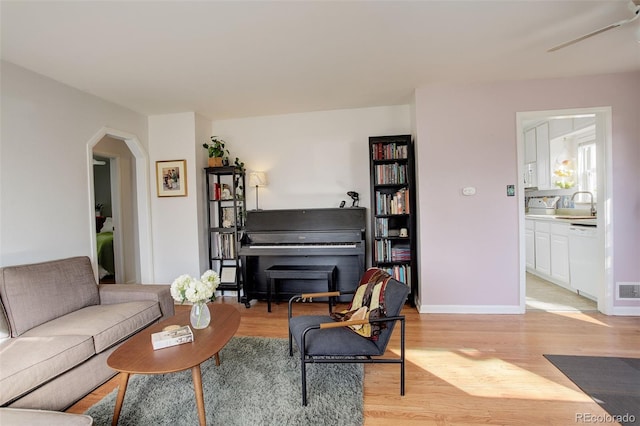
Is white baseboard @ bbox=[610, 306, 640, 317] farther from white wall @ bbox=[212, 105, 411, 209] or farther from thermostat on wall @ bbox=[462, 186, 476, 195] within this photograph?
white wall @ bbox=[212, 105, 411, 209]

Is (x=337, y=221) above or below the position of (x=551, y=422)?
above

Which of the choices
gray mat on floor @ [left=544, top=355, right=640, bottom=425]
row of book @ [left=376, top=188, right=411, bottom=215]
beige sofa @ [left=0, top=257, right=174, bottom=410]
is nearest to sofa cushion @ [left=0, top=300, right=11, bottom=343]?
beige sofa @ [left=0, top=257, right=174, bottom=410]

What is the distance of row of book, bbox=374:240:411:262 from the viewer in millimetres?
3373

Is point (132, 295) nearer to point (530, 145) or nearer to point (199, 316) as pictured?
point (199, 316)

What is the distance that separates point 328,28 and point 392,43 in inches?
21.1

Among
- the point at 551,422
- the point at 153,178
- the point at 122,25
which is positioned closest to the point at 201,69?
the point at 122,25

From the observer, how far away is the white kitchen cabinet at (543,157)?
183 inches

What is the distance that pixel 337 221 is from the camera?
136 inches

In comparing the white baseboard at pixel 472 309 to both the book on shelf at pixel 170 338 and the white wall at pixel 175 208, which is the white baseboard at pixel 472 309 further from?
the white wall at pixel 175 208

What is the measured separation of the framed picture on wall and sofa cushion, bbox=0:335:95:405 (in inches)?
85.8

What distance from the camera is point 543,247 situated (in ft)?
13.7

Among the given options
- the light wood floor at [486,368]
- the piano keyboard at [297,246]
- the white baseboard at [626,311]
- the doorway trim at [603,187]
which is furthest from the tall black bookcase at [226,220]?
the white baseboard at [626,311]

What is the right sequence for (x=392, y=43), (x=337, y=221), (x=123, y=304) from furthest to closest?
(x=337, y=221)
(x=123, y=304)
(x=392, y=43)

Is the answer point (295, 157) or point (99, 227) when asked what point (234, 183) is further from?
point (99, 227)
